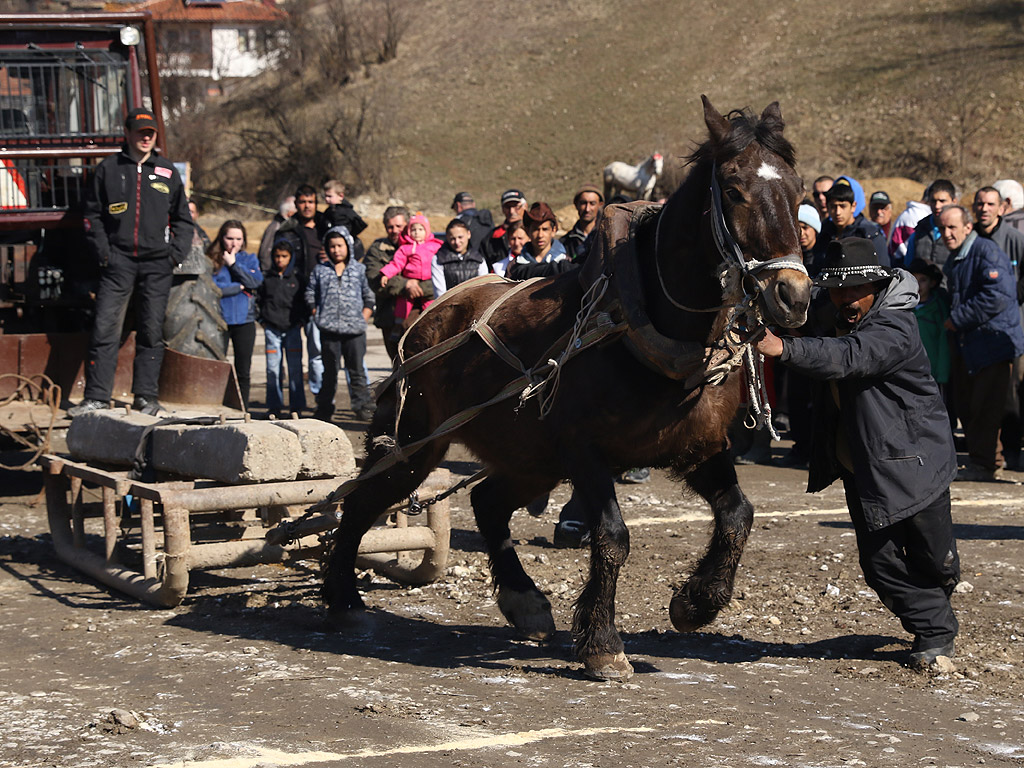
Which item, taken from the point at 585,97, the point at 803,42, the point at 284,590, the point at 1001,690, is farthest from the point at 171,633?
the point at 803,42

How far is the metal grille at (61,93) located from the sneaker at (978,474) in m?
7.67

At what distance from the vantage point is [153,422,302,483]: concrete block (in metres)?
6.59

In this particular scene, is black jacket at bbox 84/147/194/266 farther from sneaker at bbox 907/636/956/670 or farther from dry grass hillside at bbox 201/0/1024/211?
dry grass hillside at bbox 201/0/1024/211

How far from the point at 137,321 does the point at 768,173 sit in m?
6.08

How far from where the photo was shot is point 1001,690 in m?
5.25

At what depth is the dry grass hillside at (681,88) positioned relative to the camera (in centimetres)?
4134

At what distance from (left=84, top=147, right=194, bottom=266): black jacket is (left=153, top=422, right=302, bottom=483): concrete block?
2574mm

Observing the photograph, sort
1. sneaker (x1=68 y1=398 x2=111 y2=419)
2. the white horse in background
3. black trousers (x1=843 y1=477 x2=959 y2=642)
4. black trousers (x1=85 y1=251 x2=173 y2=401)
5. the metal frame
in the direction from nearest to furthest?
black trousers (x1=843 y1=477 x2=959 y2=642)
the metal frame
sneaker (x1=68 y1=398 x2=111 y2=419)
black trousers (x1=85 y1=251 x2=173 y2=401)
the white horse in background

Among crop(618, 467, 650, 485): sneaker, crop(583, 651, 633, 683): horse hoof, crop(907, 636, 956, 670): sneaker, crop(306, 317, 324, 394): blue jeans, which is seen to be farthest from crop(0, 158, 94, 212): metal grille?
crop(907, 636, 956, 670): sneaker

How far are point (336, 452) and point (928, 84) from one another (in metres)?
41.8

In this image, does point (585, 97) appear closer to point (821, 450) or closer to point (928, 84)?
point (928, 84)

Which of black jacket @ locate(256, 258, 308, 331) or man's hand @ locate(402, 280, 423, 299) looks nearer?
man's hand @ locate(402, 280, 423, 299)

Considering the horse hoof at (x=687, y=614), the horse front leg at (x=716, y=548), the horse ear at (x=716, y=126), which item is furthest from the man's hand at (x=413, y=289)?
the horse ear at (x=716, y=126)

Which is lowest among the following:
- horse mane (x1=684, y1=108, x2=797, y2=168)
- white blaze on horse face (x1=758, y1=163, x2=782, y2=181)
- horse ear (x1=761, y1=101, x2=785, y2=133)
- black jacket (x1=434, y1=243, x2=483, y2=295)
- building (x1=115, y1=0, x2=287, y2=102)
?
black jacket (x1=434, y1=243, x2=483, y2=295)
